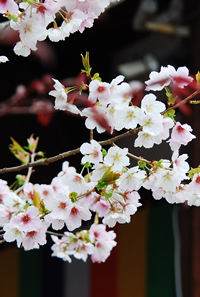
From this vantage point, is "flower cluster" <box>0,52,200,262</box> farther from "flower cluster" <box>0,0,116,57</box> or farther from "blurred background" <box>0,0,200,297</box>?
"blurred background" <box>0,0,200,297</box>

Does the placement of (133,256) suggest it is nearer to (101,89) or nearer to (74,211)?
(74,211)

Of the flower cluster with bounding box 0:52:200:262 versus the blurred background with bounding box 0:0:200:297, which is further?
the blurred background with bounding box 0:0:200:297

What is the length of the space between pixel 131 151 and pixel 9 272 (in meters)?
1.29

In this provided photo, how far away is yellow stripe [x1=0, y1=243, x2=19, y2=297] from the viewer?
2.51 m

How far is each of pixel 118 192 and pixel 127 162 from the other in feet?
0.27

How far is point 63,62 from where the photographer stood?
2738 mm

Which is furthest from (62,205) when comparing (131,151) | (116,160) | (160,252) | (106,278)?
(106,278)

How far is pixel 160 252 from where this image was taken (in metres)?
2.37

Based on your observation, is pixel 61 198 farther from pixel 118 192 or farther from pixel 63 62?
pixel 63 62

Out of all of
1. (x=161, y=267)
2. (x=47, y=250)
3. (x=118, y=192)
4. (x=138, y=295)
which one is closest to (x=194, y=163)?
(x=161, y=267)

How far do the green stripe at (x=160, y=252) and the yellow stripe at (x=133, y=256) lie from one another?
45 millimetres

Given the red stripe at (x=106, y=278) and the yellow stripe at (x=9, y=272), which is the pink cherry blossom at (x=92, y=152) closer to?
the red stripe at (x=106, y=278)

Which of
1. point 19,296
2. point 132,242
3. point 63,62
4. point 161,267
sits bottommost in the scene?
point 19,296

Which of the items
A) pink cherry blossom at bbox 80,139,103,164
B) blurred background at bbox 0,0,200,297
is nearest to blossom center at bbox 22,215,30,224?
pink cherry blossom at bbox 80,139,103,164
